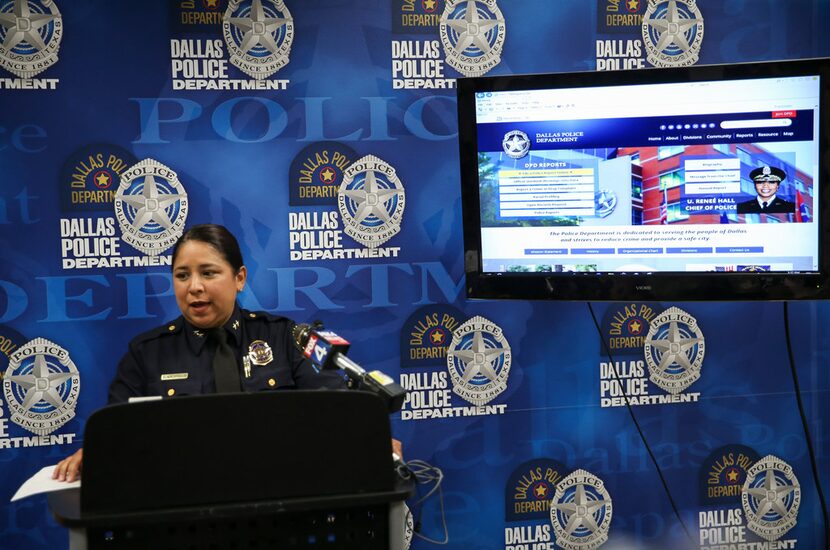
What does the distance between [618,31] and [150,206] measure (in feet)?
6.86

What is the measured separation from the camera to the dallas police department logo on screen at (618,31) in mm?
3387

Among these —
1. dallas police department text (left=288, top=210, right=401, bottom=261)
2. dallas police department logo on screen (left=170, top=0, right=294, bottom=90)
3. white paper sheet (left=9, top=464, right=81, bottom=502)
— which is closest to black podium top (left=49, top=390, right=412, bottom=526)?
white paper sheet (left=9, top=464, right=81, bottom=502)

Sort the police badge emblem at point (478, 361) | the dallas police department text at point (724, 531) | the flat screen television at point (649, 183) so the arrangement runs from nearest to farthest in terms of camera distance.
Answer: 1. the flat screen television at point (649, 183)
2. the police badge emblem at point (478, 361)
3. the dallas police department text at point (724, 531)

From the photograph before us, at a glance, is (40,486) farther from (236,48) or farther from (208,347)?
(236,48)

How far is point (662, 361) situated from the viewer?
3.45m

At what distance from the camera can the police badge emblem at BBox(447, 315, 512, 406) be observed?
336 centimetres

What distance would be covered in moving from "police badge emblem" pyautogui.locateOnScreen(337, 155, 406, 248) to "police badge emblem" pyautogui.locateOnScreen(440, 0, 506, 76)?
545mm

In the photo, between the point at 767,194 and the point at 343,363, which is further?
the point at 767,194

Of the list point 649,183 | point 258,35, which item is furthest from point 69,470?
point 258,35

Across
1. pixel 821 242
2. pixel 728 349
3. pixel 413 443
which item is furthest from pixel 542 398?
pixel 821 242

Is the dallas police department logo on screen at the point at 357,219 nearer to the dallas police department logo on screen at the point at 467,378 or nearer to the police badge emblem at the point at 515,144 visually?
the dallas police department logo on screen at the point at 467,378

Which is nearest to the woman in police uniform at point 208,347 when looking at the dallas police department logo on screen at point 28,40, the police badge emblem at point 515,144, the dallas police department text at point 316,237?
the dallas police department text at point 316,237

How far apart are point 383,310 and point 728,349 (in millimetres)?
1530

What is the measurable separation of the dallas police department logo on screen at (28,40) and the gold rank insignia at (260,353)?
54.1 inches
